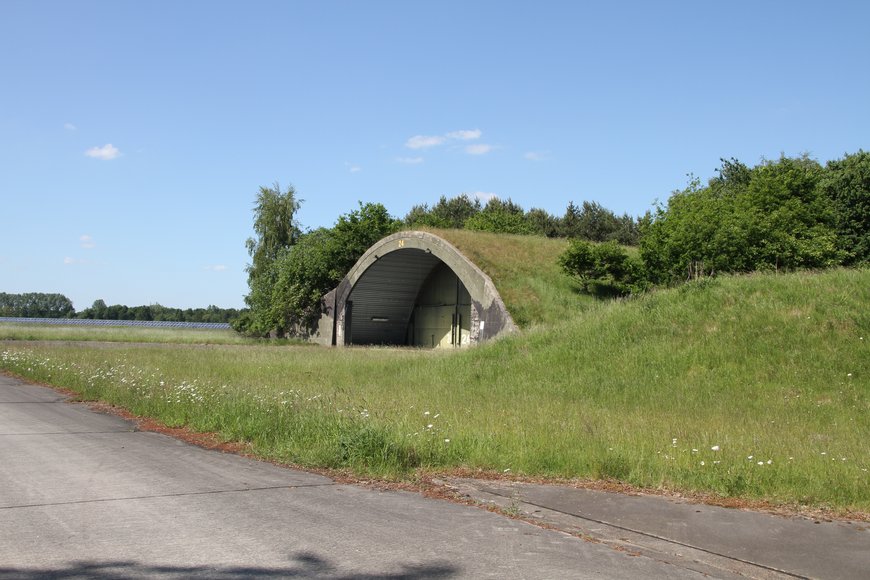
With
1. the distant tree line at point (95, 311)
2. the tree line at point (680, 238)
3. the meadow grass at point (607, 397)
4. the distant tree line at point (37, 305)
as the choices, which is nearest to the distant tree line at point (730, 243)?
the tree line at point (680, 238)

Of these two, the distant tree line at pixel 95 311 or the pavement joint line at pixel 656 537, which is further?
the distant tree line at pixel 95 311

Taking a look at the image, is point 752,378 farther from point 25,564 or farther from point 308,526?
point 25,564

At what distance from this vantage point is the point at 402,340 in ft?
168

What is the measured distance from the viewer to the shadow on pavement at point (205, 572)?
16.3 ft

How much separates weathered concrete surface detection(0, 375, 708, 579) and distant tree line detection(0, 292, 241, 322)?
4631 inches

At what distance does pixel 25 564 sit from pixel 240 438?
5950 mm

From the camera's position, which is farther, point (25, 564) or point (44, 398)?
point (44, 398)

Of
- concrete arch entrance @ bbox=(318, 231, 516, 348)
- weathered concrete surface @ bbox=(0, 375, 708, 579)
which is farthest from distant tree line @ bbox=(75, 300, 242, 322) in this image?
weathered concrete surface @ bbox=(0, 375, 708, 579)

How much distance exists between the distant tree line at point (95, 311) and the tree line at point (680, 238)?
2585 inches

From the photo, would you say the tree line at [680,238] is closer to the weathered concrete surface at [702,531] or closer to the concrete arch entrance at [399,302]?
the concrete arch entrance at [399,302]

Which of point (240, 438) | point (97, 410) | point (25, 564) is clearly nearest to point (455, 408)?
point (240, 438)

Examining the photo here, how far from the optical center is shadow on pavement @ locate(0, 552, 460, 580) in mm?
4953

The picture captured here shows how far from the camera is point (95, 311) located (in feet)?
437

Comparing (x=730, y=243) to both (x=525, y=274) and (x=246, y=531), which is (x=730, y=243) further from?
(x=246, y=531)
